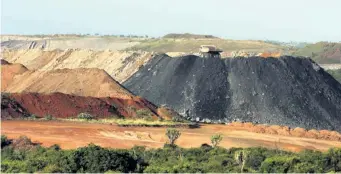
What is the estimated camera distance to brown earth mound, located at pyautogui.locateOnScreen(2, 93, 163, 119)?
204 ft

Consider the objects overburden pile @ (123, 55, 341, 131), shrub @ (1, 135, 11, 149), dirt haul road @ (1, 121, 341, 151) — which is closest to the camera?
shrub @ (1, 135, 11, 149)

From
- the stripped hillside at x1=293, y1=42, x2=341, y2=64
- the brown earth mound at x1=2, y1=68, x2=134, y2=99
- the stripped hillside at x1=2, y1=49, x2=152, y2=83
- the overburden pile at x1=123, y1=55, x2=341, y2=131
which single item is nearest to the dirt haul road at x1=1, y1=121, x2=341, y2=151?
the overburden pile at x1=123, y1=55, x2=341, y2=131

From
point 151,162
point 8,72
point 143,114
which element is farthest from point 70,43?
point 151,162

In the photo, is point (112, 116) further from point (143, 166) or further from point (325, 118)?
point (143, 166)

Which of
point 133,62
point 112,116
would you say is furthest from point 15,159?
point 133,62

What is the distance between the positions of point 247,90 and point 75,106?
1818cm

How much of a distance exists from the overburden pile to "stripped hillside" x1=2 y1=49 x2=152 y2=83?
18.4 metres

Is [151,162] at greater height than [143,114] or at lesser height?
lesser

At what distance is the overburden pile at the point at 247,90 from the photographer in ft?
227

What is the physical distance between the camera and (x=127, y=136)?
179ft

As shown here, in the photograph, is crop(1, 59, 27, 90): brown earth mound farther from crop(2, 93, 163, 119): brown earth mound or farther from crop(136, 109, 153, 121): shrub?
crop(136, 109, 153, 121): shrub

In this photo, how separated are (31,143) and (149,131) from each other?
1301 centimetres

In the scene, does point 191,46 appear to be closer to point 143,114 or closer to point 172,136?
point 143,114

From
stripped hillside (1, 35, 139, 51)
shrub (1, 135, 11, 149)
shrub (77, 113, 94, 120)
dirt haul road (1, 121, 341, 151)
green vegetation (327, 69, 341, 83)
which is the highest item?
stripped hillside (1, 35, 139, 51)
